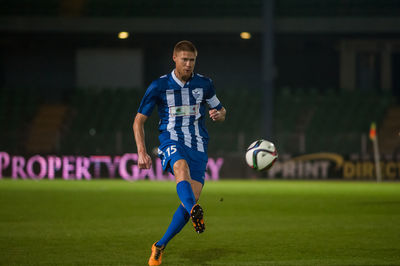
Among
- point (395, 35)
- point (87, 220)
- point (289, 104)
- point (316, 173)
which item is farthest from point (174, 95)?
point (395, 35)

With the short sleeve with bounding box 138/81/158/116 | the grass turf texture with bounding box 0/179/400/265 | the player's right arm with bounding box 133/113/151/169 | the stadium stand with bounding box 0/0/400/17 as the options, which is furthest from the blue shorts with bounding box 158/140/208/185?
the stadium stand with bounding box 0/0/400/17

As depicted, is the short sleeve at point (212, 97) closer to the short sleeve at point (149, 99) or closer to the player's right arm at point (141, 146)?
the short sleeve at point (149, 99)

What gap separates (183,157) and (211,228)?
3.30 meters

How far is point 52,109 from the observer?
2803cm

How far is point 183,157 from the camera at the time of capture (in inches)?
253

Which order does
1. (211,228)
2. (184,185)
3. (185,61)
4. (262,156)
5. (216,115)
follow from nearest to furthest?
(184,185)
(185,61)
(216,115)
(262,156)
(211,228)

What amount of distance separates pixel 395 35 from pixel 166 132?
25.5 metres

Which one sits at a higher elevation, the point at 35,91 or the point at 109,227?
the point at 35,91

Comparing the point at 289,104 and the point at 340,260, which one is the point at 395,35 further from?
the point at 340,260

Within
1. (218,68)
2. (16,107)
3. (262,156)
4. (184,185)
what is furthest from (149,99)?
(218,68)

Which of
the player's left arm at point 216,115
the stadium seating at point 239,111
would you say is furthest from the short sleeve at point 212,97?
the stadium seating at point 239,111

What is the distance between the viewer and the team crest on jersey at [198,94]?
6636 mm

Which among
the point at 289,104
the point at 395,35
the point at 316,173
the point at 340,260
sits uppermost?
the point at 395,35

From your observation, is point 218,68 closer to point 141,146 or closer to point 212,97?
point 212,97
